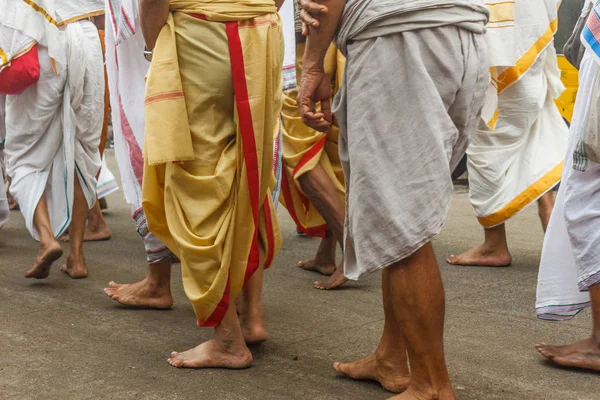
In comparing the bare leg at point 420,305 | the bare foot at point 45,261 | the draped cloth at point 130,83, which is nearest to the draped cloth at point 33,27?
the draped cloth at point 130,83

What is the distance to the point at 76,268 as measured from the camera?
5.24 metres

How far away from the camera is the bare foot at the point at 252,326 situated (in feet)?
12.5

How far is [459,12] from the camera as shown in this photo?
114 inches

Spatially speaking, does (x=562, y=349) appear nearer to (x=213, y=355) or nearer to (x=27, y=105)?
(x=213, y=355)

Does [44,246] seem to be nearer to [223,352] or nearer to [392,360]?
[223,352]

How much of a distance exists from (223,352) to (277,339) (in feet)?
1.43

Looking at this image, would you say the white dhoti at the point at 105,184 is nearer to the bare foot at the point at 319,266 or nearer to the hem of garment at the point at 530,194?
the bare foot at the point at 319,266

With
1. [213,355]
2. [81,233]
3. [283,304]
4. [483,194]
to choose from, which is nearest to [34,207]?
[81,233]

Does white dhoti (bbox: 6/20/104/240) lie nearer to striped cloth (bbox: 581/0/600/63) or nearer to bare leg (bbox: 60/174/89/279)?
bare leg (bbox: 60/174/89/279)

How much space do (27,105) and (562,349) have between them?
132 inches

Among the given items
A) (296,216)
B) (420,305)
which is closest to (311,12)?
(420,305)

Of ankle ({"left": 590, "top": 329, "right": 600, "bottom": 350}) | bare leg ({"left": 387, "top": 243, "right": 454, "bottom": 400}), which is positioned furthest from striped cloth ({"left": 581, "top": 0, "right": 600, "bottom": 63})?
bare leg ({"left": 387, "top": 243, "right": 454, "bottom": 400})

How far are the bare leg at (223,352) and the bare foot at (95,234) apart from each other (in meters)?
3.01

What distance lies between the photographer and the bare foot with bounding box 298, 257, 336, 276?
533 centimetres
